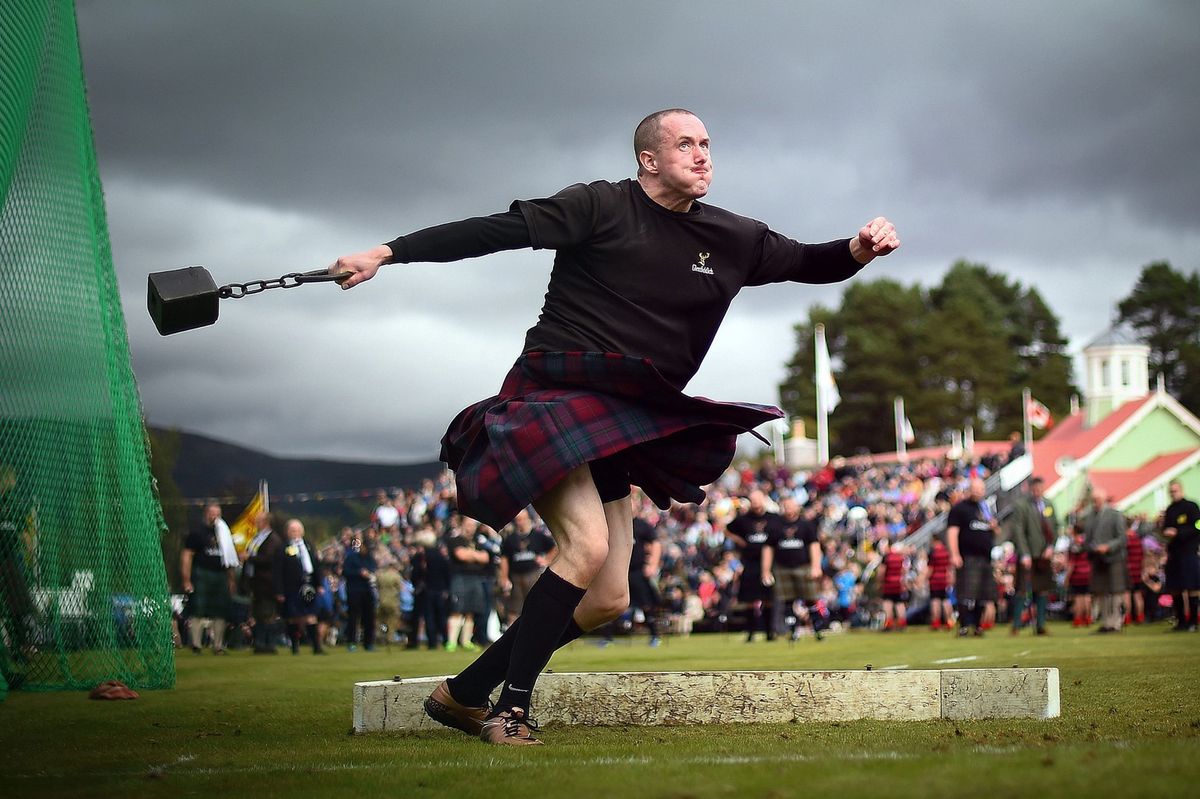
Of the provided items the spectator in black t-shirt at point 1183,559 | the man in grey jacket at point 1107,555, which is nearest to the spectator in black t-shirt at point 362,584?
the man in grey jacket at point 1107,555

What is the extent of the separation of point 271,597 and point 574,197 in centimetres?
1390

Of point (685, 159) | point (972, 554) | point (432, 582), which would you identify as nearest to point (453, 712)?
point (685, 159)

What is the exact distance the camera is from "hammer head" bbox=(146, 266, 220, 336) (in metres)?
4.25

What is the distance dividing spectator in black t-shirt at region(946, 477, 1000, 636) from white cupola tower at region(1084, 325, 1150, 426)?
5034 centimetres

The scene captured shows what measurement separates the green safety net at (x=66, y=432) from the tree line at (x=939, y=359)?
213 ft

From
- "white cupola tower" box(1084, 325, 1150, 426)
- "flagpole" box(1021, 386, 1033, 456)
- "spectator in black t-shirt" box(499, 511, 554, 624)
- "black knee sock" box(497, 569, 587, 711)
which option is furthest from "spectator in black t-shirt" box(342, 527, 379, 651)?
"white cupola tower" box(1084, 325, 1150, 426)

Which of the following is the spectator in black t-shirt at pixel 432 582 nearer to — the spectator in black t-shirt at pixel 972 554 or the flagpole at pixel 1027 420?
the spectator in black t-shirt at pixel 972 554

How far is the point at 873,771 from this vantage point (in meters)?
3.05

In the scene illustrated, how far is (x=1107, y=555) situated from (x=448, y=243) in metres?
13.6

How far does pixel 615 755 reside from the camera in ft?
12.3

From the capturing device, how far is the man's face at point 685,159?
4.53 m

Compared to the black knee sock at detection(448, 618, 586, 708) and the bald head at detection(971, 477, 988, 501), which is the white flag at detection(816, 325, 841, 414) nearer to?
the bald head at detection(971, 477, 988, 501)

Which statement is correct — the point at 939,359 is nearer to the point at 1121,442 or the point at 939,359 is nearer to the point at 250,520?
the point at 1121,442

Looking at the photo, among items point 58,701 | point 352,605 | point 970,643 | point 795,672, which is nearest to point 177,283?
point 795,672
